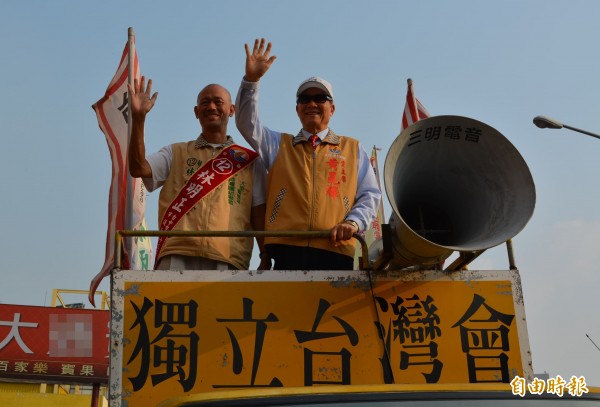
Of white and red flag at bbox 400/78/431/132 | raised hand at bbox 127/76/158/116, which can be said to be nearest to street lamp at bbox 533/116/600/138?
white and red flag at bbox 400/78/431/132

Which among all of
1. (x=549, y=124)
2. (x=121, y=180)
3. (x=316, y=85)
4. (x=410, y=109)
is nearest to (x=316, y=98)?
(x=316, y=85)

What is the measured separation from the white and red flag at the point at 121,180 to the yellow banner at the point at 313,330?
172 cm

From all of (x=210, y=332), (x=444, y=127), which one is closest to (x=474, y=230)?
(x=444, y=127)

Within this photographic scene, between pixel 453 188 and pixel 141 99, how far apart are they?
2047 millimetres

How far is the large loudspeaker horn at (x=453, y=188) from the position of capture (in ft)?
12.8

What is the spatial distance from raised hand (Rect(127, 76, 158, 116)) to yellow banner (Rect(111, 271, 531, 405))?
1.31m

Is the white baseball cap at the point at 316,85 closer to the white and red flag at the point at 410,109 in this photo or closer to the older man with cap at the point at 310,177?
the older man with cap at the point at 310,177

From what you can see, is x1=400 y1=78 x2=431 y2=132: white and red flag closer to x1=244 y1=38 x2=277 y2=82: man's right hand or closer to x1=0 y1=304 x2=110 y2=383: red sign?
x1=244 y1=38 x2=277 y2=82: man's right hand

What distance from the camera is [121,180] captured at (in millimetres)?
6637

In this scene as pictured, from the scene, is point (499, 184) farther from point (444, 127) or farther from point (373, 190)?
point (373, 190)

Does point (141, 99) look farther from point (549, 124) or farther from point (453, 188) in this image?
point (549, 124)

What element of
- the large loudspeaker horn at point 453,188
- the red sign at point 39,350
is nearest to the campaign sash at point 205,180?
the large loudspeaker horn at point 453,188

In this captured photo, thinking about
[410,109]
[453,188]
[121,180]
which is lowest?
[453,188]

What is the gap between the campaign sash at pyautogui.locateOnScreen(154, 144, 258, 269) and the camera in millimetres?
4637
